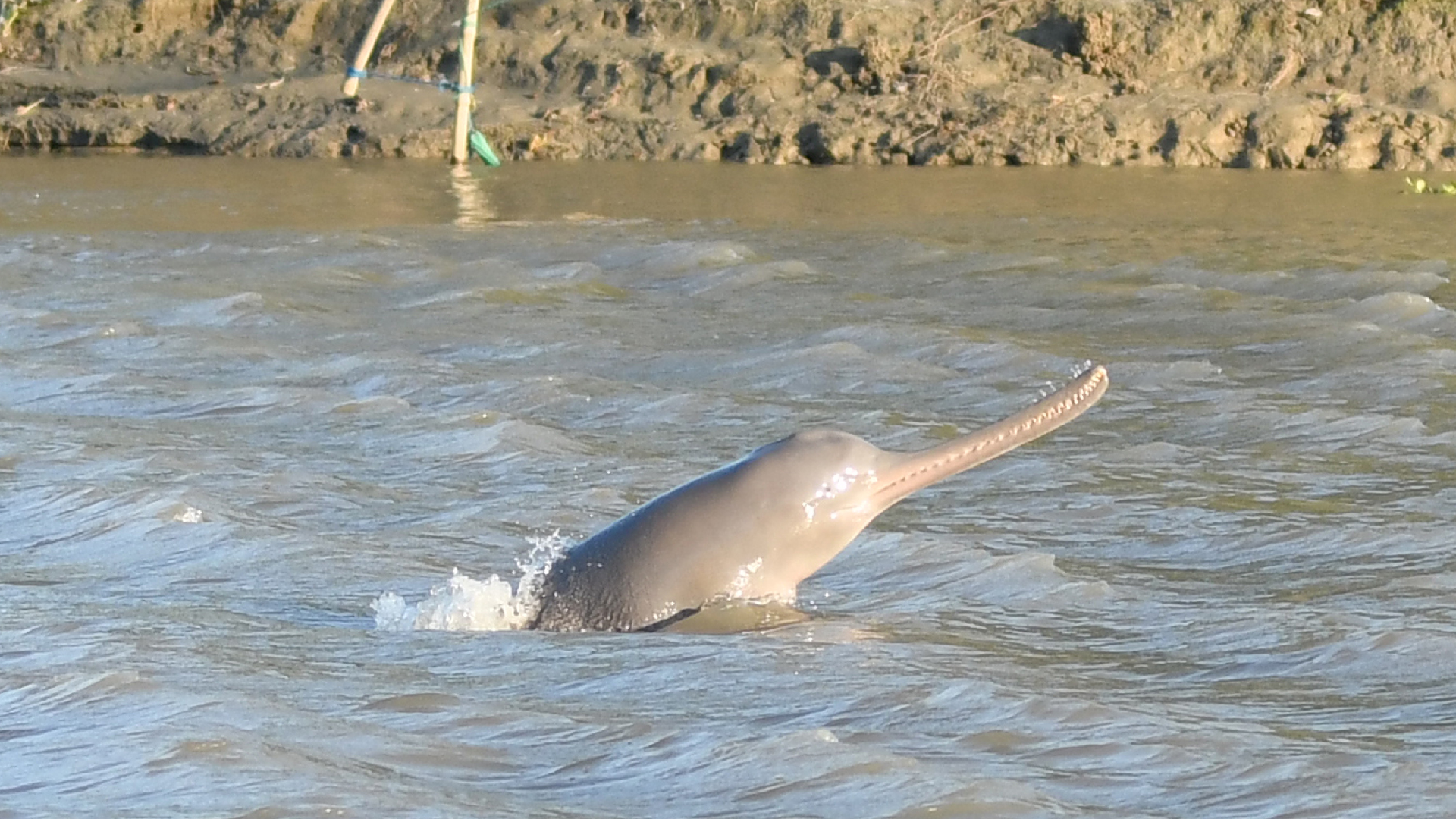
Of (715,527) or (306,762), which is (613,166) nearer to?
(715,527)

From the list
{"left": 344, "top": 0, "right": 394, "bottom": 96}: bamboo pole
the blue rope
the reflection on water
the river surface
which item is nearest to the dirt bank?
the blue rope

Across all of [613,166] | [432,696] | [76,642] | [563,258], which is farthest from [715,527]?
[613,166]

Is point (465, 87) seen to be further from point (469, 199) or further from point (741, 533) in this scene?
point (741, 533)

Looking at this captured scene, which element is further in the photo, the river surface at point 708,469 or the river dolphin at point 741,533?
the river dolphin at point 741,533

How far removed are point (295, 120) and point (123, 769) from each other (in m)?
17.9

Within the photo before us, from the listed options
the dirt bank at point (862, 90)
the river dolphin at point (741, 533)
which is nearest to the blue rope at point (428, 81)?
the dirt bank at point (862, 90)

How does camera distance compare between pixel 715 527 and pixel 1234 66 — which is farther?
pixel 1234 66

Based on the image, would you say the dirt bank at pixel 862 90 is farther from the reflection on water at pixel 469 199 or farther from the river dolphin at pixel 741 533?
the river dolphin at pixel 741 533

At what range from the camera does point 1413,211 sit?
14820mm

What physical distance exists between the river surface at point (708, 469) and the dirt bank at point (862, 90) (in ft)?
13.2

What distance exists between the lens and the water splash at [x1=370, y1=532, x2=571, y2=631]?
5.48m

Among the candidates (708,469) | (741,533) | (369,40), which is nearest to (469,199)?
(369,40)

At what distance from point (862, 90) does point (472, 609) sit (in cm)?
1527

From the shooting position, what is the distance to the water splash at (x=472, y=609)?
548 centimetres
